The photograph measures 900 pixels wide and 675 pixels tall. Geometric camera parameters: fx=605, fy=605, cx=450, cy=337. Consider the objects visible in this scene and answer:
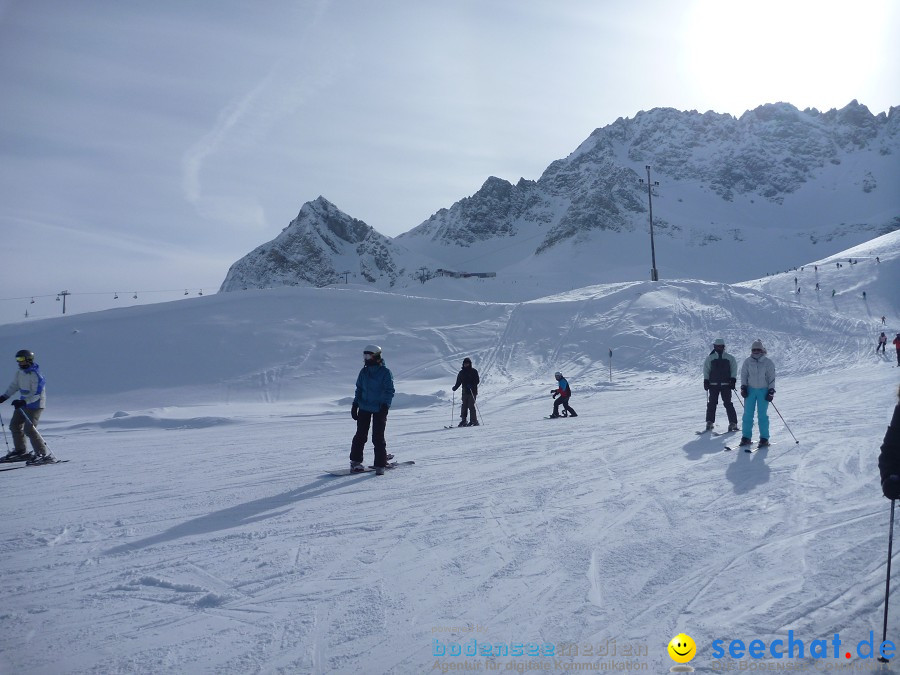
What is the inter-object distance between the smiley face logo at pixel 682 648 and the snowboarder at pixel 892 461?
155 centimetres

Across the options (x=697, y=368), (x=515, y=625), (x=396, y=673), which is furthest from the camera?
(x=697, y=368)

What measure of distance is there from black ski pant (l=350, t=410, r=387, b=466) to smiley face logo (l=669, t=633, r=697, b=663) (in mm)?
5432

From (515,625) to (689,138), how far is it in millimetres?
190531

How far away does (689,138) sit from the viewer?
6777 inches

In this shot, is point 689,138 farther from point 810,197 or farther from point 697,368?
point 697,368

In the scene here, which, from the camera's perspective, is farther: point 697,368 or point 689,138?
point 689,138

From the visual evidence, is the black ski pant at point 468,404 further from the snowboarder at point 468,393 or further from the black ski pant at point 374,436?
the black ski pant at point 374,436

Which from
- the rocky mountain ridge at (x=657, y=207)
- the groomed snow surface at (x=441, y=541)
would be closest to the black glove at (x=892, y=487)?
the groomed snow surface at (x=441, y=541)

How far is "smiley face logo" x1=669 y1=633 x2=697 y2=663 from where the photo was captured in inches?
138

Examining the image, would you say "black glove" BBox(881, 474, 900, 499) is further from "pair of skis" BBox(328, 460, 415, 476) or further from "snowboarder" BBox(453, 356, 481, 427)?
"snowboarder" BBox(453, 356, 481, 427)

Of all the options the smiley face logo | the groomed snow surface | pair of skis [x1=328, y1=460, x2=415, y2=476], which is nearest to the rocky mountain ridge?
the groomed snow surface

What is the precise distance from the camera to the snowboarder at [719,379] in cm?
1144

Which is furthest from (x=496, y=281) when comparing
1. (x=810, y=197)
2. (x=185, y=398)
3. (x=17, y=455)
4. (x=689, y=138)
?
(x=689, y=138)

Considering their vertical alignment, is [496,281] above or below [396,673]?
above
